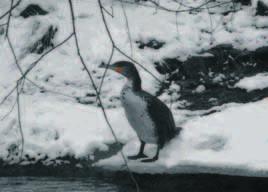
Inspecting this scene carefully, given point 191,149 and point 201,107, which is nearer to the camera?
point 191,149

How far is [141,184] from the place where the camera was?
4.50 metres

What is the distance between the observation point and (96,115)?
5.65m

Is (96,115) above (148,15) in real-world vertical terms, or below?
below

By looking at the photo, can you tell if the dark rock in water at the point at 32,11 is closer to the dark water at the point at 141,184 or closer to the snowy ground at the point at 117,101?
the snowy ground at the point at 117,101

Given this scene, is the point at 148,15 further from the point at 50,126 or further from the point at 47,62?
the point at 50,126

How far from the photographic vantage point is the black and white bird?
472 cm

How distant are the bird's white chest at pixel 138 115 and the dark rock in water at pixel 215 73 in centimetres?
114

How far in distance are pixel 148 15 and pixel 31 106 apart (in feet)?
7.75

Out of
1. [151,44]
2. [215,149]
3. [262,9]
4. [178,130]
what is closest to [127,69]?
[178,130]

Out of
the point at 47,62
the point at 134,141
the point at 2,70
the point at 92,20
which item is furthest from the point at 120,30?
the point at 134,141

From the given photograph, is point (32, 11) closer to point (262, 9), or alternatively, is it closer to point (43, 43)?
point (43, 43)

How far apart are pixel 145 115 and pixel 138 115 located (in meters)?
0.06

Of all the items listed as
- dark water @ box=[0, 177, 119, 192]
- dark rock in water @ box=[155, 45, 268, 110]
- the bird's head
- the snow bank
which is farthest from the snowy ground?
the bird's head

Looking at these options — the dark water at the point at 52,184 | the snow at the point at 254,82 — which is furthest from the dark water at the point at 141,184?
the snow at the point at 254,82
